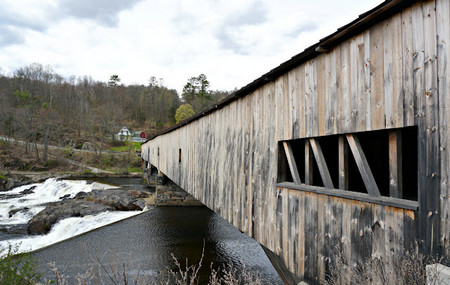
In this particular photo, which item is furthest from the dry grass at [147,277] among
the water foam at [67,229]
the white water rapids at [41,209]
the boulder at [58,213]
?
the boulder at [58,213]

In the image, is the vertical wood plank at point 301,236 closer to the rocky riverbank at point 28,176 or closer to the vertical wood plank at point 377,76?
the vertical wood plank at point 377,76

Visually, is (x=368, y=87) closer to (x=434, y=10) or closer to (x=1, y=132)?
(x=434, y=10)

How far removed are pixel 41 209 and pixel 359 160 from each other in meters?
17.1

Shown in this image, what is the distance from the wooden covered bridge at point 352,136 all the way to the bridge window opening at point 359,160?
2cm

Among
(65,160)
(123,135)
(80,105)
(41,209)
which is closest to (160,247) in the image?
(41,209)

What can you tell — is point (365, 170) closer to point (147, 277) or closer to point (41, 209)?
point (147, 277)

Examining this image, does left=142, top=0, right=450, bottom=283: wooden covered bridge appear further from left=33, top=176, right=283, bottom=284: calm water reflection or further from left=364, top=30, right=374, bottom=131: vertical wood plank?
left=33, top=176, right=283, bottom=284: calm water reflection

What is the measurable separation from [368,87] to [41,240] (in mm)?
11935

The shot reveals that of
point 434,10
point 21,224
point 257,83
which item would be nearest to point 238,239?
point 257,83

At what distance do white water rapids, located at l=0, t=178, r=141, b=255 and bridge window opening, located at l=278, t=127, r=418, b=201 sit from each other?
5.61 metres

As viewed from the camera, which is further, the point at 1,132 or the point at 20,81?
the point at 20,81

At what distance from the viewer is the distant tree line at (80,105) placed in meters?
37.5

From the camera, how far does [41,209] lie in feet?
50.0

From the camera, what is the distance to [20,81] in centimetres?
5206
